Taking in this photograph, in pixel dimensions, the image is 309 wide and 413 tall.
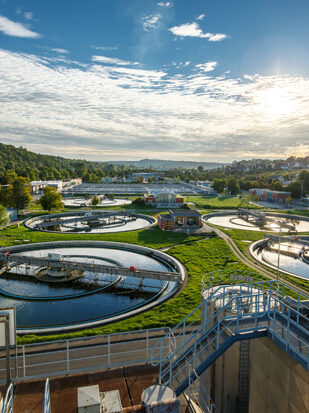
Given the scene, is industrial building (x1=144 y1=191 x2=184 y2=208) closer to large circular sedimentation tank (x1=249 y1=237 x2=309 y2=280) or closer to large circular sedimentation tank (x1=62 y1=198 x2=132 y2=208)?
large circular sedimentation tank (x1=62 y1=198 x2=132 y2=208)

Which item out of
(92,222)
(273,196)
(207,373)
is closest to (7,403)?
(207,373)

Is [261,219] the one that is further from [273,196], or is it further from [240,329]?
[240,329]

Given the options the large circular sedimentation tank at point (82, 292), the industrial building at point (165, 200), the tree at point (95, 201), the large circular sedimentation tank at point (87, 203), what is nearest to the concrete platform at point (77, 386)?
the large circular sedimentation tank at point (82, 292)

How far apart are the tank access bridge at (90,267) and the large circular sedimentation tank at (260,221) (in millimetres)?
26372

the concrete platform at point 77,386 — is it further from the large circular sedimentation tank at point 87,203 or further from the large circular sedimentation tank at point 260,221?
the large circular sedimentation tank at point 87,203

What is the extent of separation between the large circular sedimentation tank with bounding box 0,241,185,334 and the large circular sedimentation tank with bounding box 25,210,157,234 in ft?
46.4

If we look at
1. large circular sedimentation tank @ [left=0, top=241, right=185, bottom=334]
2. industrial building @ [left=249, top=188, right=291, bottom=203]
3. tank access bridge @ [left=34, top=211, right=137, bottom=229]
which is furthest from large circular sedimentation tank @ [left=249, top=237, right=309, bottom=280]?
industrial building @ [left=249, top=188, right=291, bottom=203]

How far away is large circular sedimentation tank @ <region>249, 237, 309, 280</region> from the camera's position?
91.2 ft

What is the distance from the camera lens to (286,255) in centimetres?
3281

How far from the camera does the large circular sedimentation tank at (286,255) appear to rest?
27.8 metres

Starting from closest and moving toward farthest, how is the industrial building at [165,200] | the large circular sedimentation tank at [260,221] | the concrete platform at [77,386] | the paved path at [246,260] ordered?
the concrete platform at [77,386]
the paved path at [246,260]
the large circular sedimentation tank at [260,221]
the industrial building at [165,200]

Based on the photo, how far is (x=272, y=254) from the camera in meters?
33.2

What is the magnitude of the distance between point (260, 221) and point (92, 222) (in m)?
29.2

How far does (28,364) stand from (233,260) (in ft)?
69.5
